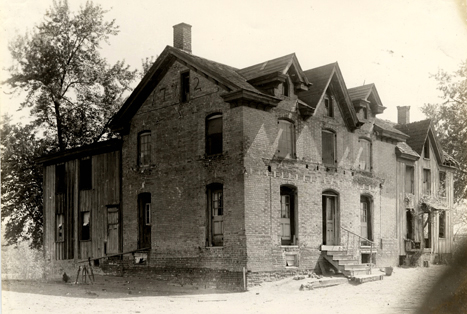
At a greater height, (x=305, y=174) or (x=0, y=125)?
(x=0, y=125)

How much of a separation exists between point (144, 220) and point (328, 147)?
8.34 metres

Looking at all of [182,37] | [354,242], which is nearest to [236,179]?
[182,37]

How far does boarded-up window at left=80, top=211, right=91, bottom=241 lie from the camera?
84.3 feet

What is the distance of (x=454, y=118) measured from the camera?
2372 cm

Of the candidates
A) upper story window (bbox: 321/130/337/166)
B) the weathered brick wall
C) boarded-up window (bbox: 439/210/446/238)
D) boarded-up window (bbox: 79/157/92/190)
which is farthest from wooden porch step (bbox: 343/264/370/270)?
boarded-up window (bbox: 79/157/92/190)

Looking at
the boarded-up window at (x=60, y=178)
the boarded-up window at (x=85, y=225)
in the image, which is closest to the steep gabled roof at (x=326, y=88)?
the boarded-up window at (x=85, y=225)

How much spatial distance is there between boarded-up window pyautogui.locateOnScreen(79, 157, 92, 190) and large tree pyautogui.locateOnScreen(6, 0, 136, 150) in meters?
3.45

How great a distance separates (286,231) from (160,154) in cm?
A: 596

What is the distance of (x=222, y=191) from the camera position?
2011 centimetres

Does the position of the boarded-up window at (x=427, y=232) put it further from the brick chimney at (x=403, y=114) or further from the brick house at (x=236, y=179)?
the brick chimney at (x=403, y=114)

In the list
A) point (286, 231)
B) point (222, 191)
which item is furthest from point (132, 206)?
point (286, 231)

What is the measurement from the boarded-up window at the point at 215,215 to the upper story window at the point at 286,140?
106 inches

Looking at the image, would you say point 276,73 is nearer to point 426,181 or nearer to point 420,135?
point 420,135

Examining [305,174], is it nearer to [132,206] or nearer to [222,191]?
[222,191]
